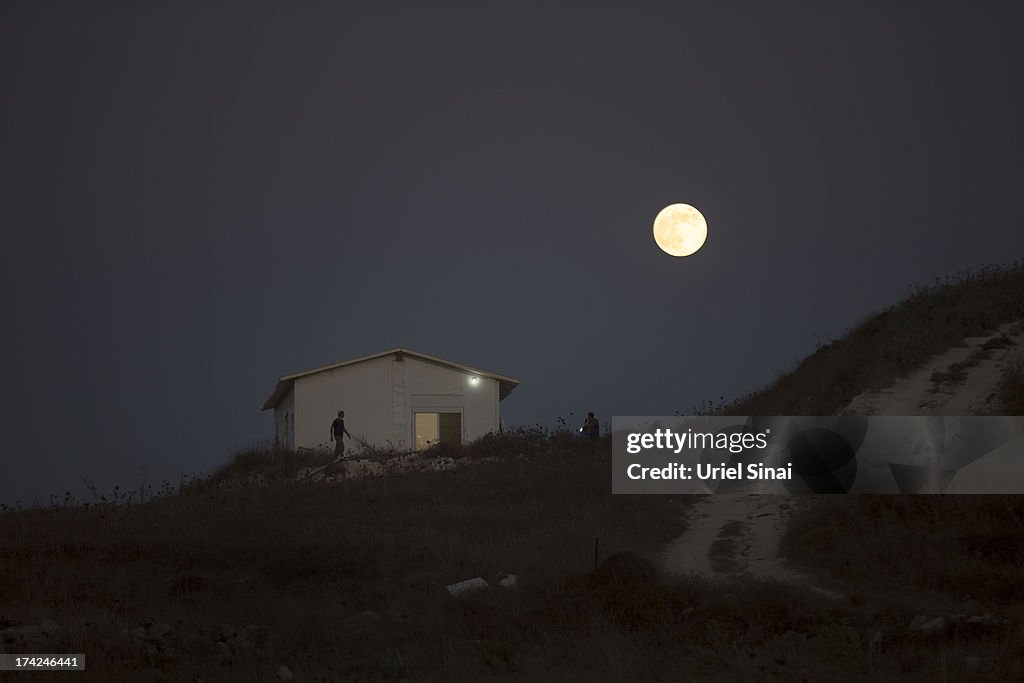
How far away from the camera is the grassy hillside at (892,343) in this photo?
25.2 m

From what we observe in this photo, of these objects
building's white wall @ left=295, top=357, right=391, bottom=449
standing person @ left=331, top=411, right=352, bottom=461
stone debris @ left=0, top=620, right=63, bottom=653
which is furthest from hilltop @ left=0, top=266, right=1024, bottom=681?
building's white wall @ left=295, top=357, right=391, bottom=449

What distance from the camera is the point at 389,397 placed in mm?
33062

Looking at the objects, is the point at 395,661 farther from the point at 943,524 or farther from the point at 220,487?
the point at 220,487

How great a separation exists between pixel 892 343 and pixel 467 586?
1776 cm

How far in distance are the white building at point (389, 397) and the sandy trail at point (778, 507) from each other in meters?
13.8

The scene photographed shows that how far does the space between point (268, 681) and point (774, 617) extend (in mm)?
5228

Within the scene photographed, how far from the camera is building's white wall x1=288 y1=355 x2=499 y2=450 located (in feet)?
107

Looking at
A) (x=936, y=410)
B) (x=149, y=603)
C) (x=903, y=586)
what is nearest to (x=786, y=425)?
(x=936, y=410)

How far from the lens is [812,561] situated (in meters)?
14.1

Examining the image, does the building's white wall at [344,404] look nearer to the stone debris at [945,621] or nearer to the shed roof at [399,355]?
the shed roof at [399,355]

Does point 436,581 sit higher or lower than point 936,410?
lower

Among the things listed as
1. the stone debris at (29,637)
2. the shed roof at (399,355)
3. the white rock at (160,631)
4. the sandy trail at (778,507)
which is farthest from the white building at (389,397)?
the stone debris at (29,637)

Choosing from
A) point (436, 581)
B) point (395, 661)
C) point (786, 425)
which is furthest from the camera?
point (786, 425)

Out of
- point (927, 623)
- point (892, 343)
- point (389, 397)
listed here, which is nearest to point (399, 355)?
point (389, 397)
